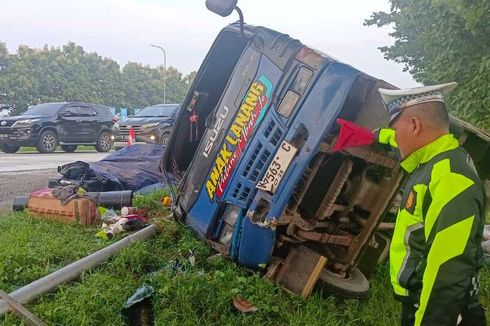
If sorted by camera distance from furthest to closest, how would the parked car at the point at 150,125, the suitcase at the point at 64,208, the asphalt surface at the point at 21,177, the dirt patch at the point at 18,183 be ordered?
1. the parked car at the point at 150,125
2. the asphalt surface at the point at 21,177
3. the dirt patch at the point at 18,183
4. the suitcase at the point at 64,208

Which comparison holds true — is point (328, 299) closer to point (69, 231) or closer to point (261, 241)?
point (261, 241)

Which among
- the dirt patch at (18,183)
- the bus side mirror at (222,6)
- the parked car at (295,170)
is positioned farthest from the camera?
the dirt patch at (18,183)

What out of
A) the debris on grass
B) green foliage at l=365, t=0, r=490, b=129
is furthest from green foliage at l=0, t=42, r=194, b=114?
the debris on grass

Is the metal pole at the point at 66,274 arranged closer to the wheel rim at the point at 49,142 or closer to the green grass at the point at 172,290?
the green grass at the point at 172,290

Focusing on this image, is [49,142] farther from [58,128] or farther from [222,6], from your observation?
[222,6]

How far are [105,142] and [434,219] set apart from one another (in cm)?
1624

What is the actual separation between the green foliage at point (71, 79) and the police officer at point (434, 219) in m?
34.6

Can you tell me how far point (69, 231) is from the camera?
4.56 metres

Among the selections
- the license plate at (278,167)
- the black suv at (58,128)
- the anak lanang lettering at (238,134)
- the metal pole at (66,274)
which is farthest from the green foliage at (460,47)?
the black suv at (58,128)

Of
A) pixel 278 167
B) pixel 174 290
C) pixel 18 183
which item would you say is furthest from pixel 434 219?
pixel 18 183

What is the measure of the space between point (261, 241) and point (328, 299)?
0.67m

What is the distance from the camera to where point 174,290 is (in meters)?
3.10

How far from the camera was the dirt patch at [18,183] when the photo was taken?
658cm

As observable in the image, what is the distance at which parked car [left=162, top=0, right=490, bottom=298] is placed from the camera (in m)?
2.95
